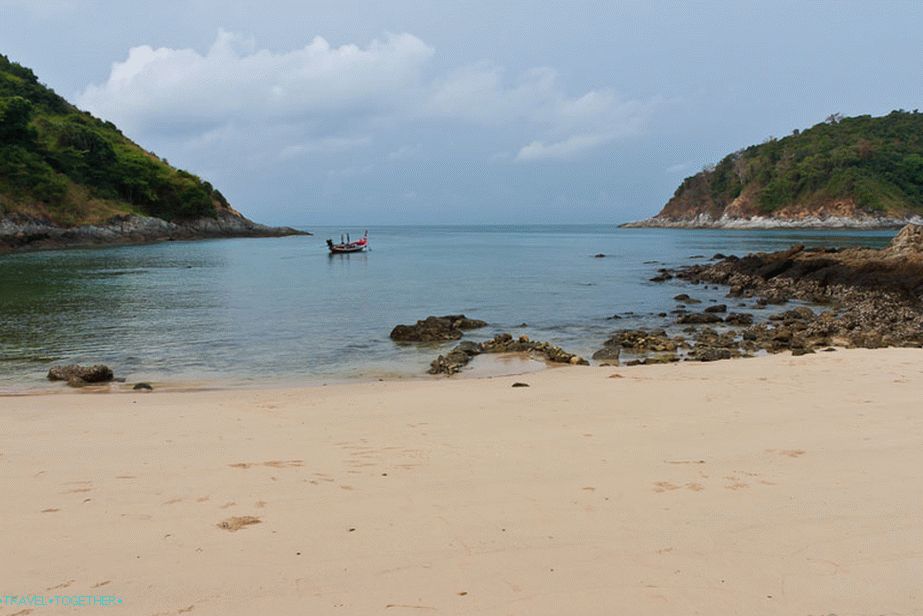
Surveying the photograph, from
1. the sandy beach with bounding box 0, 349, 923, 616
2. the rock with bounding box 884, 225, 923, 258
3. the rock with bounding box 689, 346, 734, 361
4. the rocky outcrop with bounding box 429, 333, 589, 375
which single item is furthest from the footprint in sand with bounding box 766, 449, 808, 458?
the rock with bounding box 884, 225, 923, 258

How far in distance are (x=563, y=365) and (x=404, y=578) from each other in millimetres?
9830

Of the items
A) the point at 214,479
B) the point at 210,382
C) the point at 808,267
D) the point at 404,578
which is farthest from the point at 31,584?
the point at 808,267

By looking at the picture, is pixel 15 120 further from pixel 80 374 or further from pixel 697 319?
pixel 697 319

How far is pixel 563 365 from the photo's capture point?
12844 millimetres

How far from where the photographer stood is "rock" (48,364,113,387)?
1116cm

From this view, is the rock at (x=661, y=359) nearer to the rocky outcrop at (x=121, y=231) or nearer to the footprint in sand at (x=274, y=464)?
the footprint in sand at (x=274, y=464)

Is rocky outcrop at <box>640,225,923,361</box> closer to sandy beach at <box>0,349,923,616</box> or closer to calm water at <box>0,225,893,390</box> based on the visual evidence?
calm water at <box>0,225,893,390</box>

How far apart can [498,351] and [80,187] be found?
8430 centimetres

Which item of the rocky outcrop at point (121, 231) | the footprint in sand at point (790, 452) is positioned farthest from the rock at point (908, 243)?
the rocky outcrop at point (121, 231)

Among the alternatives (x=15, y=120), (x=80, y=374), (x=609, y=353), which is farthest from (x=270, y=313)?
(x=15, y=120)

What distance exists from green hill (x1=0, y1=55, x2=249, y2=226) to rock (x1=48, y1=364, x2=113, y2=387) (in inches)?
2556

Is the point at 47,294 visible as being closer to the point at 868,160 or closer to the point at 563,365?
the point at 563,365

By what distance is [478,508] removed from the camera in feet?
14.3

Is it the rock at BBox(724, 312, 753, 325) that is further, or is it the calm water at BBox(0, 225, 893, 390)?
the rock at BBox(724, 312, 753, 325)
